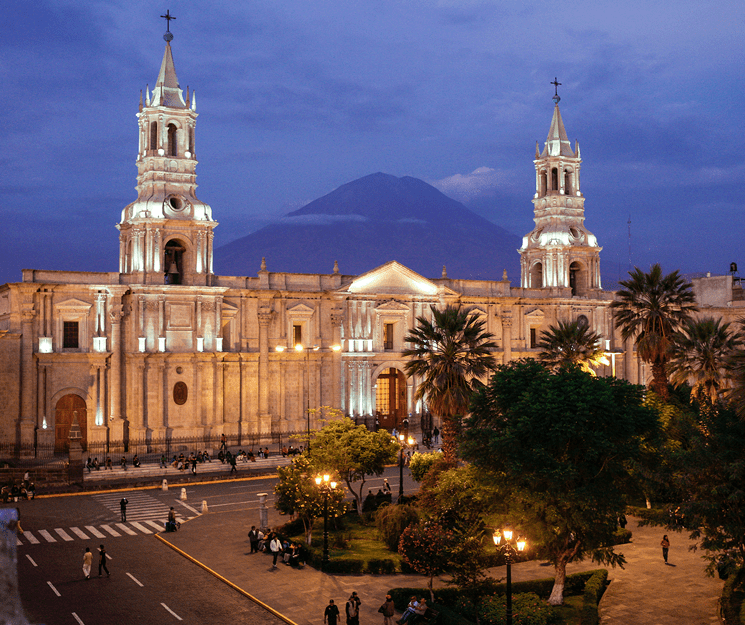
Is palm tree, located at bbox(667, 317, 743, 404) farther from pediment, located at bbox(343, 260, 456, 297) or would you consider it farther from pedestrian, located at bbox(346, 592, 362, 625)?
pediment, located at bbox(343, 260, 456, 297)

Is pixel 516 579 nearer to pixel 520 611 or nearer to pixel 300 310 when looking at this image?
pixel 520 611

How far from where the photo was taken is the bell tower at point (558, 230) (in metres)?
71.1

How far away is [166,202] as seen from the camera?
54.4m

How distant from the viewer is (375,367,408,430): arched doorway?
64.1 m

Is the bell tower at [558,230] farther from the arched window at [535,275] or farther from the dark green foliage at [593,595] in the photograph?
the dark green foliage at [593,595]

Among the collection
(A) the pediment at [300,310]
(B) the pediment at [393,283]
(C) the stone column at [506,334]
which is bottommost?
(C) the stone column at [506,334]

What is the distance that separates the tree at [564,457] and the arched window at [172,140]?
1490 inches

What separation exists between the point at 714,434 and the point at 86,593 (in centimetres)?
2103

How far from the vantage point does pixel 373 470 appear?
1464 inches

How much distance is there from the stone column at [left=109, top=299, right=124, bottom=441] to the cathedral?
0.09m

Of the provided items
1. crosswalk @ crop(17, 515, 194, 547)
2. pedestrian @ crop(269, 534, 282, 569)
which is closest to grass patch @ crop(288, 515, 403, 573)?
pedestrian @ crop(269, 534, 282, 569)

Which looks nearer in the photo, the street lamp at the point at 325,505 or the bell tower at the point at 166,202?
the street lamp at the point at 325,505

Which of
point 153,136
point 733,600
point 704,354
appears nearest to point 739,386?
point 733,600

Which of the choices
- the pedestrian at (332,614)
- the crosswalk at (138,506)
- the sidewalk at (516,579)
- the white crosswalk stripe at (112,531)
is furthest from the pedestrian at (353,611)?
the crosswalk at (138,506)
